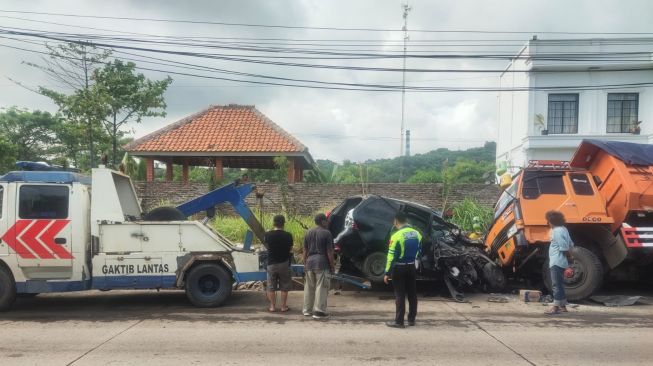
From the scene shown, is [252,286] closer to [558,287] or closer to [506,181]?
[506,181]

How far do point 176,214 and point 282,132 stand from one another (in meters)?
11.4

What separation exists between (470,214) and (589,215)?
611 centimetres

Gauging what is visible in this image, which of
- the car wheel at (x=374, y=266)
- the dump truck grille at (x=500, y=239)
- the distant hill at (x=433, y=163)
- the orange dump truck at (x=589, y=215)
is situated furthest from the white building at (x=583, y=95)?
the car wheel at (x=374, y=266)

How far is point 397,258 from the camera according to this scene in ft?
26.1

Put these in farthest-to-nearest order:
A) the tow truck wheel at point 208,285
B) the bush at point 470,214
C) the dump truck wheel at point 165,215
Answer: the bush at point 470,214, the dump truck wheel at point 165,215, the tow truck wheel at point 208,285

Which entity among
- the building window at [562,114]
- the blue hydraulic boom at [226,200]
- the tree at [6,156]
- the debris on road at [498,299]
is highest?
the building window at [562,114]

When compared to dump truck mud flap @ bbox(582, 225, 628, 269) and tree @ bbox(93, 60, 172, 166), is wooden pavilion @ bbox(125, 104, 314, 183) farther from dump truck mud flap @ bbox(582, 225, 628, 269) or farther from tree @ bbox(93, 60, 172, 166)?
dump truck mud flap @ bbox(582, 225, 628, 269)

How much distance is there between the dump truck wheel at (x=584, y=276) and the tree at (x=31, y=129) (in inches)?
1483

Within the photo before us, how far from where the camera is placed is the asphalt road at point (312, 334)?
6227 mm

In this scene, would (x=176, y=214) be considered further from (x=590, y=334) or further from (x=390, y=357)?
(x=590, y=334)

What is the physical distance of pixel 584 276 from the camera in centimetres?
991

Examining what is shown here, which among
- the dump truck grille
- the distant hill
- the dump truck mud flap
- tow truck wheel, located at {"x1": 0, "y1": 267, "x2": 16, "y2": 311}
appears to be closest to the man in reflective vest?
the dump truck grille

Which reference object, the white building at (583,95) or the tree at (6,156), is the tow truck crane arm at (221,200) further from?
the white building at (583,95)

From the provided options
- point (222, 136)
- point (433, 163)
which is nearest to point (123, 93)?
point (222, 136)
